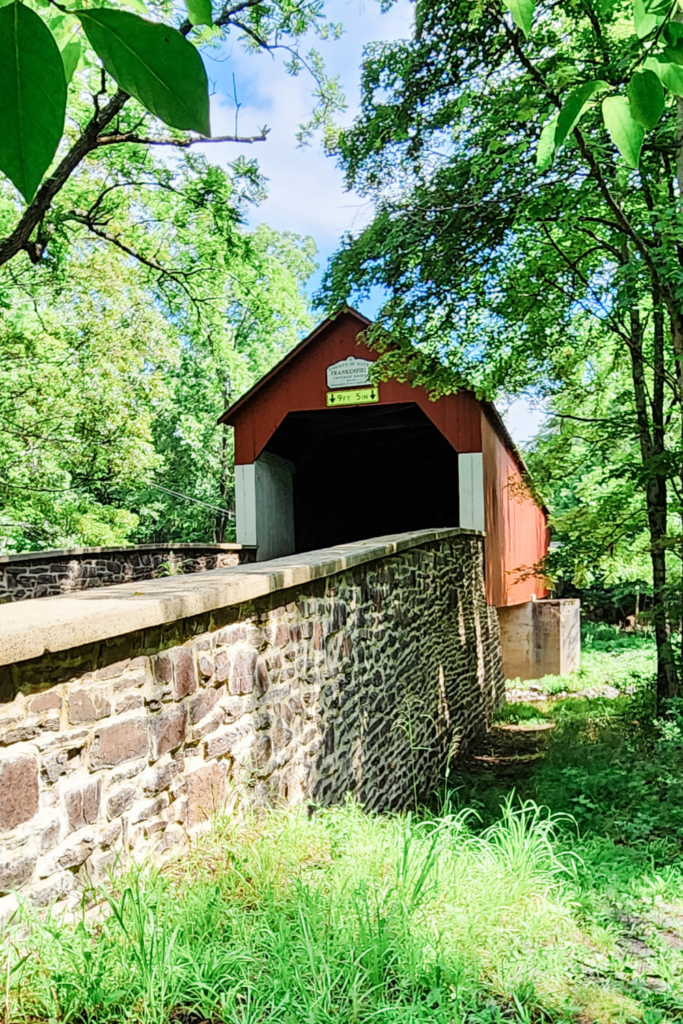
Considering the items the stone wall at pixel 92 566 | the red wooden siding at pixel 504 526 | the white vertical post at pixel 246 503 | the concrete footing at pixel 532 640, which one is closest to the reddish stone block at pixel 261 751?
the stone wall at pixel 92 566

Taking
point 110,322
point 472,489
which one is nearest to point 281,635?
point 472,489

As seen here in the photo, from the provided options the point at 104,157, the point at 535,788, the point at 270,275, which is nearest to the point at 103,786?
the point at 535,788

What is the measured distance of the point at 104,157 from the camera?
10.6 m

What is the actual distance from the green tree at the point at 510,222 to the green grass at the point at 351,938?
13.0 ft

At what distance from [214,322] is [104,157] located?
2.94 metres

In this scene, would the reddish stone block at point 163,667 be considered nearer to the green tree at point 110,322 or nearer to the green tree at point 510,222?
the green tree at point 510,222

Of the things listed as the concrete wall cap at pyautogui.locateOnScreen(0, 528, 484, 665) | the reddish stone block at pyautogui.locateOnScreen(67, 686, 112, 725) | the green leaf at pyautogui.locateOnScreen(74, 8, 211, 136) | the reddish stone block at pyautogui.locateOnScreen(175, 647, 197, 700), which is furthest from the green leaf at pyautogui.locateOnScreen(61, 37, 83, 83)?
the reddish stone block at pyautogui.locateOnScreen(175, 647, 197, 700)

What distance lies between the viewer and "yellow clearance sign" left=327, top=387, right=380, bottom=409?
1023 centimetres

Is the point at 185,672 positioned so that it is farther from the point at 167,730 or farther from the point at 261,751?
the point at 261,751

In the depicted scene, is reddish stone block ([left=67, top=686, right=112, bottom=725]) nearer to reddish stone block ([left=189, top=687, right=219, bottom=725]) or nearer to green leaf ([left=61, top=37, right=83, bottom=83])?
reddish stone block ([left=189, top=687, right=219, bottom=725])

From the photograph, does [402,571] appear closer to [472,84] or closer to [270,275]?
[472,84]

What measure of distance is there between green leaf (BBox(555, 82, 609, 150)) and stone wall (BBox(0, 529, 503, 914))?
65.6 inches

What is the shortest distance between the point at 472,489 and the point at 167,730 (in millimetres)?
7549

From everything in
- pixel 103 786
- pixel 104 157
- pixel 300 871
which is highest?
pixel 104 157
